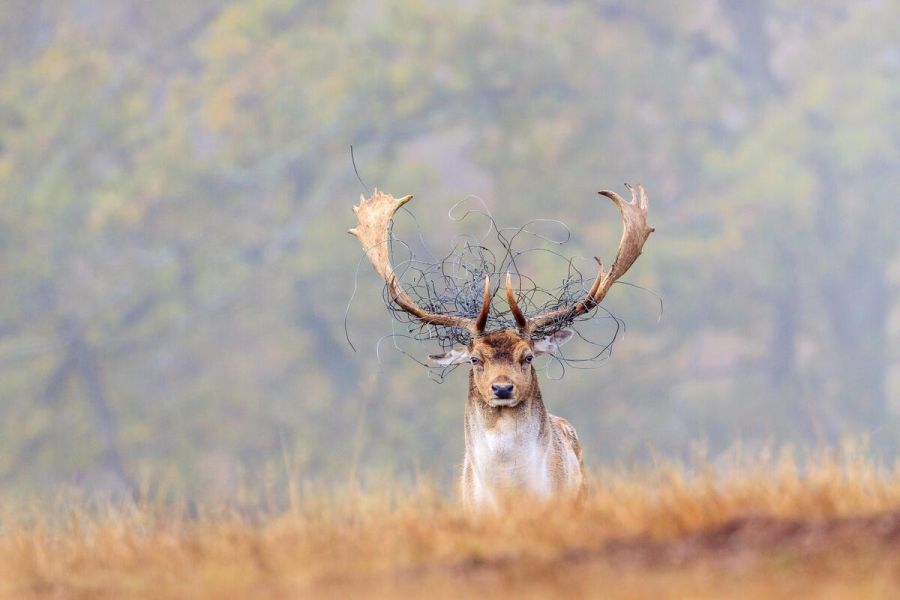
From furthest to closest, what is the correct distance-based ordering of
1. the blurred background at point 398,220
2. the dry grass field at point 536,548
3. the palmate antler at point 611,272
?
1. the blurred background at point 398,220
2. the palmate antler at point 611,272
3. the dry grass field at point 536,548

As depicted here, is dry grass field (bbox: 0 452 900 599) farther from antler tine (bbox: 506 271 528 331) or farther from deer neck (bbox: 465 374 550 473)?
antler tine (bbox: 506 271 528 331)

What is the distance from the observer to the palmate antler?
29.4ft

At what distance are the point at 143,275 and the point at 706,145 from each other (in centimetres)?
1337

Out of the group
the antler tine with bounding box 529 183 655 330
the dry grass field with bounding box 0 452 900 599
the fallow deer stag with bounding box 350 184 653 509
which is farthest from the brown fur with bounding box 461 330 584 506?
the dry grass field with bounding box 0 452 900 599

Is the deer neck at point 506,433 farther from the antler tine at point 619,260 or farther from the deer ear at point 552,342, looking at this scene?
the antler tine at point 619,260

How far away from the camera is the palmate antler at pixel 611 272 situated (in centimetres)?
897

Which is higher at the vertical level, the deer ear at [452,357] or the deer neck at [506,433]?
the deer ear at [452,357]

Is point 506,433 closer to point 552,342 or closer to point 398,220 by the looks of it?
point 552,342

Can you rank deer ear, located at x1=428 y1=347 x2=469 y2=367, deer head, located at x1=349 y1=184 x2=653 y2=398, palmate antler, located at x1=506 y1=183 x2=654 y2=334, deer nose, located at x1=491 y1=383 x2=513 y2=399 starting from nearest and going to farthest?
1. deer nose, located at x1=491 y1=383 x2=513 y2=399
2. deer head, located at x1=349 y1=184 x2=653 y2=398
3. deer ear, located at x1=428 y1=347 x2=469 y2=367
4. palmate antler, located at x1=506 y1=183 x2=654 y2=334

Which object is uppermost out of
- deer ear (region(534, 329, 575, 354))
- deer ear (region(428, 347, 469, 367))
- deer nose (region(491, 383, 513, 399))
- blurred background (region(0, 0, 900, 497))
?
blurred background (region(0, 0, 900, 497))

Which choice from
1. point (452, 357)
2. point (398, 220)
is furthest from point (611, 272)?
point (398, 220)

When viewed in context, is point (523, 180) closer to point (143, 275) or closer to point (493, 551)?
point (143, 275)

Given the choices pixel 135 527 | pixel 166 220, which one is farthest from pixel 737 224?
pixel 135 527

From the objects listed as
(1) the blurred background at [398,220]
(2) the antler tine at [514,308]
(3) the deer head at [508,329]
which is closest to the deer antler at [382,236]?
(3) the deer head at [508,329]
